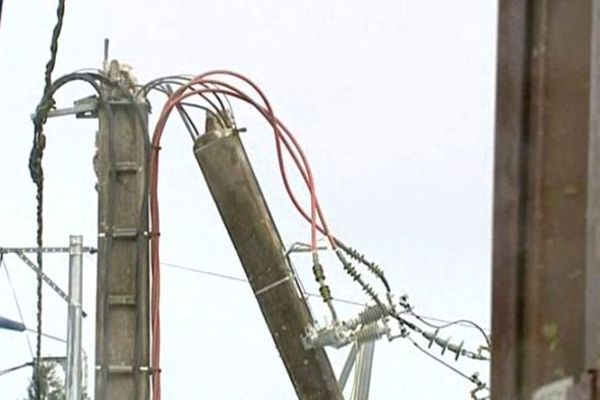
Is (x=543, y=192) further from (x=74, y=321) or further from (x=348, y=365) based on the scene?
(x=74, y=321)

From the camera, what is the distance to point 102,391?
8.42 m

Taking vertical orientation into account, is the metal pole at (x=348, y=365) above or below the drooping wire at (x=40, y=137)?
below

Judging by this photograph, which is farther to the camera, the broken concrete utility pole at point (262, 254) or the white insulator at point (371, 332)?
the white insulator at point (371, 332)

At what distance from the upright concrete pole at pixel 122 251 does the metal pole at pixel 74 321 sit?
11.1 inches

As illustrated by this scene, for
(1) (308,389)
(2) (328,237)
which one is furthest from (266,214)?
(1) (308,389)

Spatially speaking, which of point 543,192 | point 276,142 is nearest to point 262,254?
point 276,142

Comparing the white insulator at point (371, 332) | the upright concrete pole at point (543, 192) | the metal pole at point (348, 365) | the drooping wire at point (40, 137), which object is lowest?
the metal pole at point (348, 365)

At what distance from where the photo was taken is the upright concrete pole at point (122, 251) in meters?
8.39

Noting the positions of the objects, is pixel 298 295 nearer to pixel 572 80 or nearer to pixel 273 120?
pixel 273 120

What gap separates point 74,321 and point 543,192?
7202 mm

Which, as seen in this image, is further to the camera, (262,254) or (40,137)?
(40,137)

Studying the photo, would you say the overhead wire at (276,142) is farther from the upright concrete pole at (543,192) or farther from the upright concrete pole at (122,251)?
the upright concrete pole at (543,192)

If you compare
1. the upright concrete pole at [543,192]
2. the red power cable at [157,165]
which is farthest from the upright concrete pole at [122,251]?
the upright concrete pole at [543,192]

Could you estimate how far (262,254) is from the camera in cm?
827
